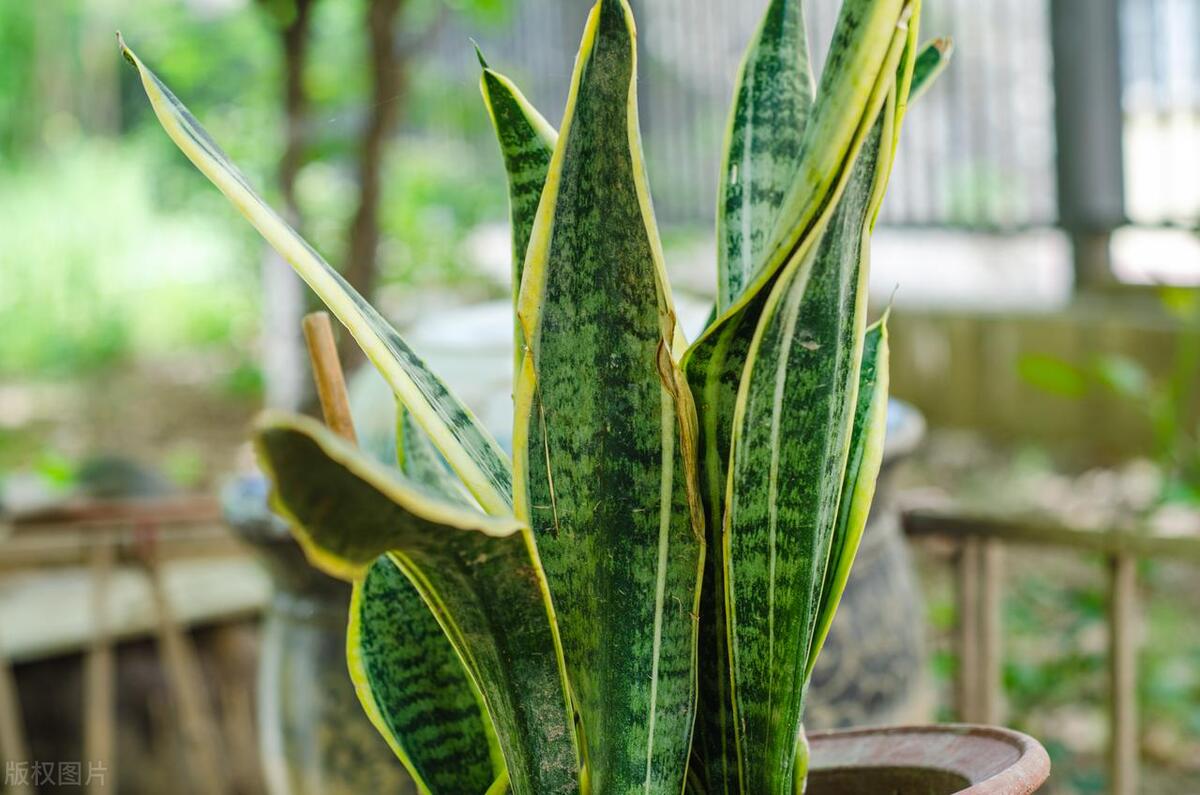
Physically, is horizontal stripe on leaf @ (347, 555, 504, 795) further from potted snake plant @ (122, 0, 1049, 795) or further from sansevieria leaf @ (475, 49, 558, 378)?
sansevieria leaf @ (475, 49, 558, 378)

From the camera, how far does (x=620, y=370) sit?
1.63ft

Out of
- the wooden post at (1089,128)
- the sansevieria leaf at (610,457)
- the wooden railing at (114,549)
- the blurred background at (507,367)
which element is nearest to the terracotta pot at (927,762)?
the sansevieria leaf at (610,457)

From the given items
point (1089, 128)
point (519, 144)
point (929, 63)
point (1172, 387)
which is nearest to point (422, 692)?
point (519, 144)

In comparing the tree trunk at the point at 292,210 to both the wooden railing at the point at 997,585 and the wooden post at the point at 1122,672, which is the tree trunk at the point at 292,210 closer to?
the wooden railing at the point at 997,585

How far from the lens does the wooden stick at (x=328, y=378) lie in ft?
1.87

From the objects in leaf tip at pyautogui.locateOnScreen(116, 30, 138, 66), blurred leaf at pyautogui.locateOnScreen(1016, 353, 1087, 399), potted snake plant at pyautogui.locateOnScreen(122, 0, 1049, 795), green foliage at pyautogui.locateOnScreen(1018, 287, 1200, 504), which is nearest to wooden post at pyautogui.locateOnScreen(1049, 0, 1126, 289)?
green foliage at pyautogui.locateOnScreen(1018, 287, 1200, 504)

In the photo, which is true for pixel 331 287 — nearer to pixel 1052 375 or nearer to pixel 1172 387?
pixel 1052 375

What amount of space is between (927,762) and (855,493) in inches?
5.5

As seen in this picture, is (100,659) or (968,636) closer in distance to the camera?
(968,636)

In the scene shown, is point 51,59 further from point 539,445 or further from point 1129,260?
point 539,445

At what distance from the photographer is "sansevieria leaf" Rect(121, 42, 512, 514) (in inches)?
19.0

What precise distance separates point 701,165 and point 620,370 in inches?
148

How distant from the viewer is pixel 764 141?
1.99ft

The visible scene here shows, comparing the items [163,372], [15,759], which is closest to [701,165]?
[163,372]
